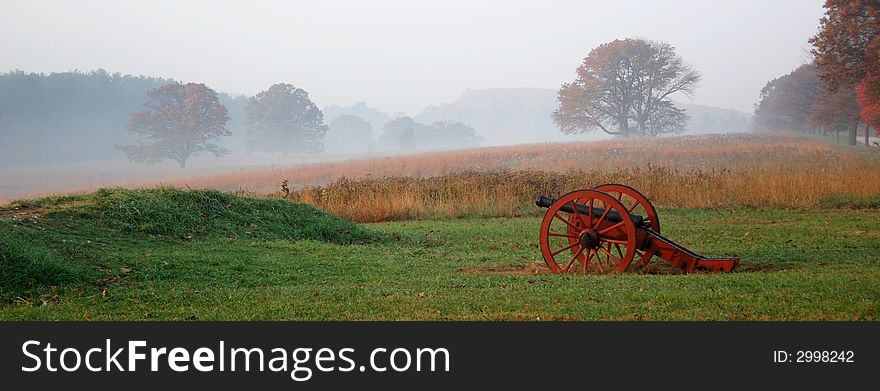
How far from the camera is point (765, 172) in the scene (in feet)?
68.7

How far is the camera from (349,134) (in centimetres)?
11994

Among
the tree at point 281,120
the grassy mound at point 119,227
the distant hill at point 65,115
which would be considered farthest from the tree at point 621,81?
the grassy mound at point 119,227

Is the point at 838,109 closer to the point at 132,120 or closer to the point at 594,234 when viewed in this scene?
the point at 594,234

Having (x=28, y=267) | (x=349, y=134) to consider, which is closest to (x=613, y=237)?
(x=28, y=267)

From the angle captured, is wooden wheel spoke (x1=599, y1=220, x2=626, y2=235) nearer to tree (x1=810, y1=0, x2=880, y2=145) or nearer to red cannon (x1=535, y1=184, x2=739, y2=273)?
red cannon (x1=535, y1=184, x2=739, y2=273)

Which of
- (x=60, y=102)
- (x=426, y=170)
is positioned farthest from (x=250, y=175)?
(x=60, y=102)

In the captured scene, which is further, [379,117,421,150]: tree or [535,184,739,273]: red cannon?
[379,117,421,150]: tree

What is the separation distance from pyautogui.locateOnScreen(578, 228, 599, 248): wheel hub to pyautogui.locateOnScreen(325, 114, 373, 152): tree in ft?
358

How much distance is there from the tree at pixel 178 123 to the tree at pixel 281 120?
13.5m

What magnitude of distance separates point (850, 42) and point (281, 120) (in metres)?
52.1

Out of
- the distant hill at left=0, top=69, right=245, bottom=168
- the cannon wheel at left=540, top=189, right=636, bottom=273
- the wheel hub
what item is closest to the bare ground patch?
the cannon wheel at left=540, top=189, right=636, bottom=273

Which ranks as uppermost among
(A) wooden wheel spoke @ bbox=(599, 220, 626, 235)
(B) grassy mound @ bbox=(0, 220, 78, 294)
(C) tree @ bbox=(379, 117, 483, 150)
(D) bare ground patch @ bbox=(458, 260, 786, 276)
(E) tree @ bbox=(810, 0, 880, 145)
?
(E) tree @ bbox=(810, 0, 880, 145)

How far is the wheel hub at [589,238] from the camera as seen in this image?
9.03 m

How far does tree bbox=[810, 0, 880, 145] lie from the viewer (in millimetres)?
27047
